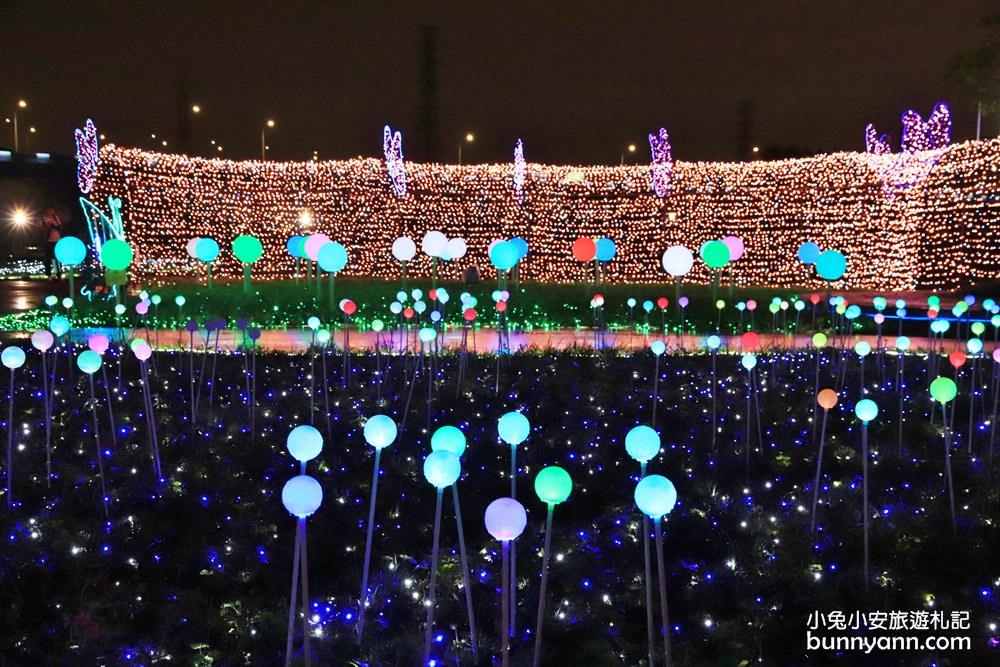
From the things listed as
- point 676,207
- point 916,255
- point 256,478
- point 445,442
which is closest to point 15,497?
point 256,478

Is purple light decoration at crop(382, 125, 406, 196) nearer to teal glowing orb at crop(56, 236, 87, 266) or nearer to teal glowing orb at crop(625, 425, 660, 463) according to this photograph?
teal glowing orb at crop(56, 236, 87, 266)

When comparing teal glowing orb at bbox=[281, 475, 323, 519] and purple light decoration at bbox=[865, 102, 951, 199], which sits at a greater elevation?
purple light decoration at bbox=[865, 102, 951, 199]

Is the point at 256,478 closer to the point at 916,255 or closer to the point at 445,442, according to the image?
the point at 445,442

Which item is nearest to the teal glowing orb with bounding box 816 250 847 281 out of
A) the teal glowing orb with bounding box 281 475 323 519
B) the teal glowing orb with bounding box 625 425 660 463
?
the teal glowing orb with bounding box 625 425 660 463

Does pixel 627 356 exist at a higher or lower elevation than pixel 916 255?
lower

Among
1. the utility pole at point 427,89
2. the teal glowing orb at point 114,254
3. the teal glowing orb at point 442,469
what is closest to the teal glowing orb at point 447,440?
the teal glowing orb at point 442,469

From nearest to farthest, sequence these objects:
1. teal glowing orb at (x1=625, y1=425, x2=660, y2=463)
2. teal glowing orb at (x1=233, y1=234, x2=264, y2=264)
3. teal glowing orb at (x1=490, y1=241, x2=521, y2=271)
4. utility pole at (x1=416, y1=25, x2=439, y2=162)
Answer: teal glowing orb at (x1=625, y1=425, x2=660, y2=463) → teal glowing orb at (x1=490, y1=241, x2=521, y2=271) → teal glowing orb at (x1=233, y1=234, x2=264, y2=264) → utility pole at (x1=416, y1=25, x2=439, y2=162)

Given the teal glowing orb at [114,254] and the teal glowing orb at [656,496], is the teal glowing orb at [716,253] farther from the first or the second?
the teal glowing orb at [656,496]
